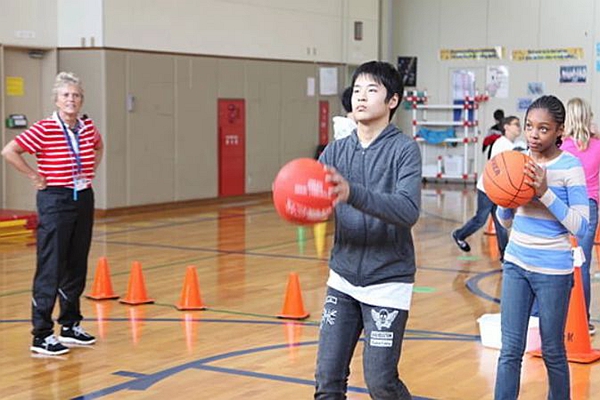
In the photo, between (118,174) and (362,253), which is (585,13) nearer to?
(118,174)

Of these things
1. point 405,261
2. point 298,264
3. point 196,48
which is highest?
point 196,48

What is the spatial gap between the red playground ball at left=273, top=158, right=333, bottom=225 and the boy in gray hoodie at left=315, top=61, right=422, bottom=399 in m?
0.28

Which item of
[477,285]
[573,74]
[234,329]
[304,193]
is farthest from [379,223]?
[573,74]

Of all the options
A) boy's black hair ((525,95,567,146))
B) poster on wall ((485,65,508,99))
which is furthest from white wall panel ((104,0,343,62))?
boy's black hair ((525,95,567,146))

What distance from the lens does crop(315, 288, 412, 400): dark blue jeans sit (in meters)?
4.28

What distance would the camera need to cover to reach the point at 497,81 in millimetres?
23734

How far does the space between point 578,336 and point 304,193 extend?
3.79 m

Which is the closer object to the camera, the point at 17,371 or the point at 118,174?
the point at 17,371

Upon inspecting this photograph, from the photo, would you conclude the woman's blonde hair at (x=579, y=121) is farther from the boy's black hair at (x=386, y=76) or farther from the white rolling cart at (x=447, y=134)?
the white rolling cart at (x=447, y=134)

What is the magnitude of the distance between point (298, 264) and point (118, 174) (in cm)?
620

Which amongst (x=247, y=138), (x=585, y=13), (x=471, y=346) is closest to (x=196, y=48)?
(x=247, y=138)

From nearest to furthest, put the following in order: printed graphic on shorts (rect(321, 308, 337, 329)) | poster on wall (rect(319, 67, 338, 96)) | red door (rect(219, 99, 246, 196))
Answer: printed graphic on shorts (rect(321, 308, 337, 329)), red door (rect(219, 99, 246, 196)), poster on wall (rect(319, 67, 338, 96))

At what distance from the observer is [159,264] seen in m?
11.6

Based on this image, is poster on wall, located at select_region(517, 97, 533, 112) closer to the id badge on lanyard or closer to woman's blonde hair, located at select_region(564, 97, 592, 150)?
woman's blonde hair, located at select_region(564, 97, 592, 150)
